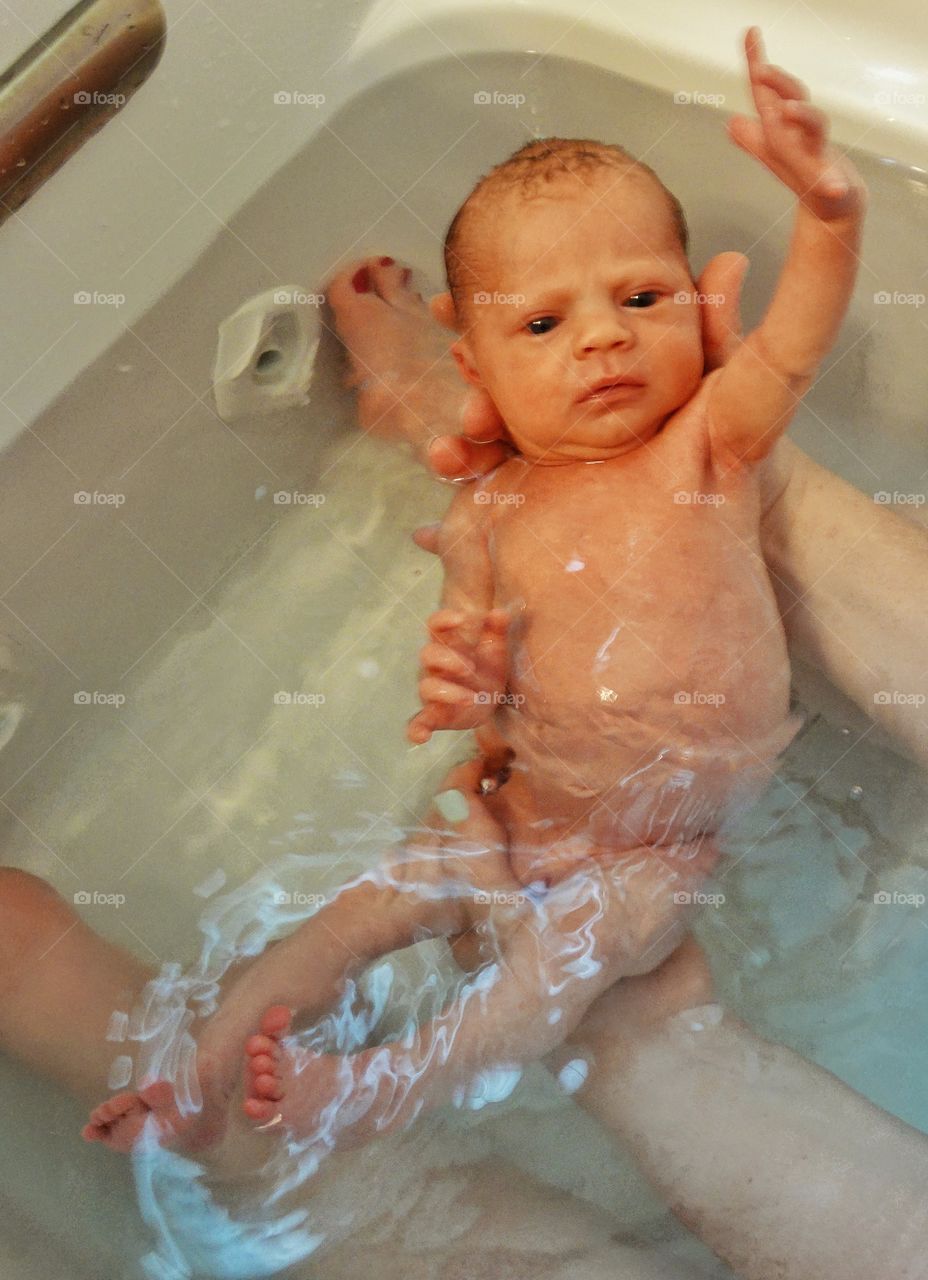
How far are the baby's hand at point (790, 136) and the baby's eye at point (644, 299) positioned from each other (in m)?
0.18

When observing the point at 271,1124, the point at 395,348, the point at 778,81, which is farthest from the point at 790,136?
the point at 271,1124

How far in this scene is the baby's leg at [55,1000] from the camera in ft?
3.19

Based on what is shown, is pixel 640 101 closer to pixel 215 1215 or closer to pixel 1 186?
pixel 1 186

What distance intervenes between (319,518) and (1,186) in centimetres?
46

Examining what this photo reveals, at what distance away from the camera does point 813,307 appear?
34.9 inches

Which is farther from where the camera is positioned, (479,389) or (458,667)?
(479,389)

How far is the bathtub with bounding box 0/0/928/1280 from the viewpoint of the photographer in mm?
1081

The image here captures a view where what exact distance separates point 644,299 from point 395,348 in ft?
1.07

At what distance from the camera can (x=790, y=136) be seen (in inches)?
30.8

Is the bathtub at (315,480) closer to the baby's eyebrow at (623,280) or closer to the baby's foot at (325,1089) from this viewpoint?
the baby's foot at (325,1089)

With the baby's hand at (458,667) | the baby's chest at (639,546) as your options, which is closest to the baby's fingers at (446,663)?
the baby's hand at (458,667)

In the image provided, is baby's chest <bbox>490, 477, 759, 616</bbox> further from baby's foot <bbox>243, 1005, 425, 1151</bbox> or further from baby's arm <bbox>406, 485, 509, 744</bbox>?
baby's foot <bbox>243, 1005, 425, 1151</bbox>

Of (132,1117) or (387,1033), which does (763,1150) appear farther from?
(132,1117)

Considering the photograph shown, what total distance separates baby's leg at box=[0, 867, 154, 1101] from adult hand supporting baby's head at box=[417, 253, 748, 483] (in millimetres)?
506
